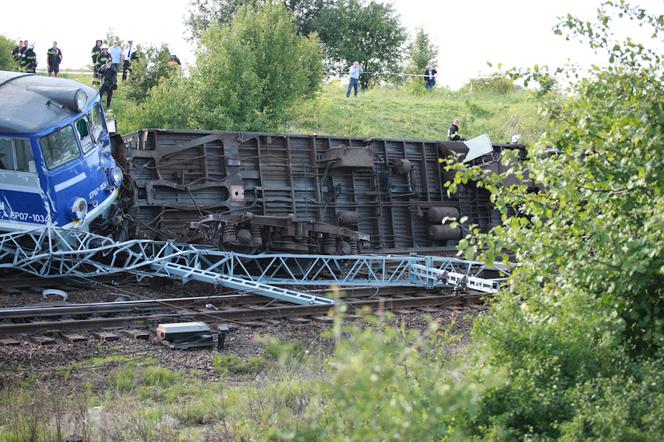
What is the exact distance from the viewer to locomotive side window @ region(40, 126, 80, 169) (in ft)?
45.3

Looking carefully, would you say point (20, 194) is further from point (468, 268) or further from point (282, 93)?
point (282, 93)

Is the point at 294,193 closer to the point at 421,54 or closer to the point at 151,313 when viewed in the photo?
the point at 151,313

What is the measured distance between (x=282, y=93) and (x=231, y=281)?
15207mm

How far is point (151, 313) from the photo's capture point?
1244 cm

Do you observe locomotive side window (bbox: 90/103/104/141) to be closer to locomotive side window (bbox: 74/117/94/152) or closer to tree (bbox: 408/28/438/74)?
locomotive side window (bbox: 74/117/94/152)

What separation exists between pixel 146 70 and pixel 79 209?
18942 mm

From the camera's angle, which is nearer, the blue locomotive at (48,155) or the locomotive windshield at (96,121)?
the blue locomotive at (48,155)

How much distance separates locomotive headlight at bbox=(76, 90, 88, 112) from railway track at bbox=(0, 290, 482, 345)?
161 inches

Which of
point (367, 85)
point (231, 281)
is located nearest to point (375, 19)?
point (367, 85)

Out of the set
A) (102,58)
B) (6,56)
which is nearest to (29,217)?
(102,58)

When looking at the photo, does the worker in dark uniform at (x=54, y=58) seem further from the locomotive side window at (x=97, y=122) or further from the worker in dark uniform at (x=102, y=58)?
the locomotive side window at (x=97, y=122)

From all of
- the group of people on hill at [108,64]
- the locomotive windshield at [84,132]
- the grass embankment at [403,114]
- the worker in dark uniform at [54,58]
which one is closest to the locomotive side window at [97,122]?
the locomotive windshield at [84,132]

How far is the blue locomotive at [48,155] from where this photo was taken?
13648mm

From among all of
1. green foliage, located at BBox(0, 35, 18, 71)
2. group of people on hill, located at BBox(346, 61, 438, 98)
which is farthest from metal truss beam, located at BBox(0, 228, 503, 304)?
group of people on hill, located at BBox(346, 61, 438, 98)
